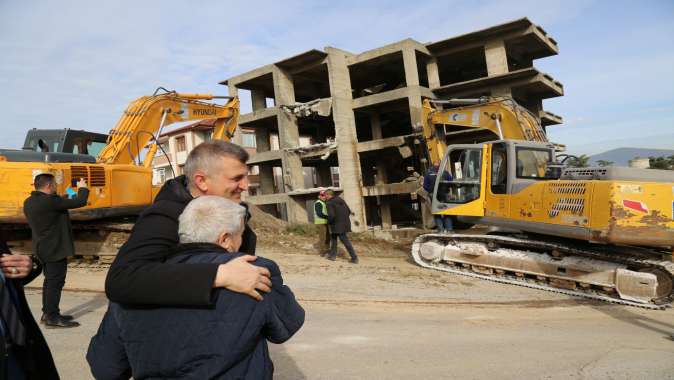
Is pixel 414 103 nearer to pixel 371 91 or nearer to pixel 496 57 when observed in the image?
pixel 496 57

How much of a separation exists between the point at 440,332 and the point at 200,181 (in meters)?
A: 3.70

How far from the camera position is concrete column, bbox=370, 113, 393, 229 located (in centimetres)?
2275

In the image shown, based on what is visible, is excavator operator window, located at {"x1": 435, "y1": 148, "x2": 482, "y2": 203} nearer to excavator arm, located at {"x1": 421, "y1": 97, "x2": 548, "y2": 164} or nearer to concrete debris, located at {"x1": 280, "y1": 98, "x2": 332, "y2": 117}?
excavator arm, located at {"x1": 421, "y1": 97, "x2": 548, "y2": 164}

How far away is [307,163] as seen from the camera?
28.9 metres

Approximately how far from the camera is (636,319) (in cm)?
568

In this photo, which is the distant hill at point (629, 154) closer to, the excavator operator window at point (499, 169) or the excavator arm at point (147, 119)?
the excavator operator window at point (499, 169)

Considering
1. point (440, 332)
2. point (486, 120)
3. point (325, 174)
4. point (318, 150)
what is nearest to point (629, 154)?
point (325, 174)

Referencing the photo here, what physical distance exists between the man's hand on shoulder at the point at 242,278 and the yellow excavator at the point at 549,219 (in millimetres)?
Result: 6052

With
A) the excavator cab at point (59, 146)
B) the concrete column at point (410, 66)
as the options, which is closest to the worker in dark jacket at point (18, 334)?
the excavator cab at point (59, 146)

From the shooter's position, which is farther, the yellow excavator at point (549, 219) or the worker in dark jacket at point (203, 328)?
the yellow excavator at point (549, 219)

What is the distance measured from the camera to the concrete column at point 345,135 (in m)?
20.6

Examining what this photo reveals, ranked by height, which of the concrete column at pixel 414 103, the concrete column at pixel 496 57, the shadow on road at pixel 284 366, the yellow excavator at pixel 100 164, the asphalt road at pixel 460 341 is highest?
the concrete column at pixel 496 57

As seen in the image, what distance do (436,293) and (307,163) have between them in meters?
22.4

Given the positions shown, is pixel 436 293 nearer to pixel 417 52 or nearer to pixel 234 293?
pixel 234 293
